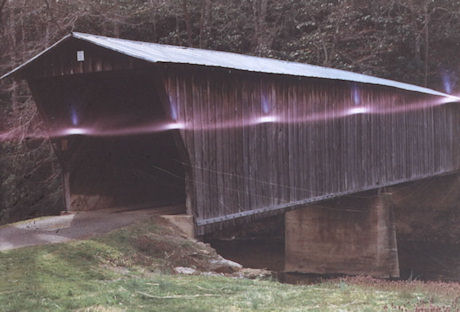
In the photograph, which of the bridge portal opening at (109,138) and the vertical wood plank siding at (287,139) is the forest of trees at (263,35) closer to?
the vertical wood plank siding at (287,139)

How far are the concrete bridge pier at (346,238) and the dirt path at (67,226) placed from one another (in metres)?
7.79

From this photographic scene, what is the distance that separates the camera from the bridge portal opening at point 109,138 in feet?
43.6

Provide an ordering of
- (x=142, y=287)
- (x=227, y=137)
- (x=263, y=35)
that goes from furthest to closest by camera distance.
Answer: (x=263, y=35) < (x=227, y=137) < (x=142, y=287)

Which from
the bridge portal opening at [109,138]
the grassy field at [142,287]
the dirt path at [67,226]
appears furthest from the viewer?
the bridge portal opening at [109,138]

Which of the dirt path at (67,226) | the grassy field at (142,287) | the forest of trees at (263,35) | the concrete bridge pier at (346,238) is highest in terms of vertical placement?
the forest of trees at (263,35)

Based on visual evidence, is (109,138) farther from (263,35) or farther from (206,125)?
(263,35)

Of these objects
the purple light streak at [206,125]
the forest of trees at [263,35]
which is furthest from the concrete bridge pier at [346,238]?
the forest of trees at [263,35]

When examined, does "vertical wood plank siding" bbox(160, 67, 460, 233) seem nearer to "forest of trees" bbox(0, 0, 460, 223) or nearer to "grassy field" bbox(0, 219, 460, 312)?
"grassy field" bbox(0, 219, 460, 312)

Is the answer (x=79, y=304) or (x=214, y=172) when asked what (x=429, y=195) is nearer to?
(x=214, y=172)

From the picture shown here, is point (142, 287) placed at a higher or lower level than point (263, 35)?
lower

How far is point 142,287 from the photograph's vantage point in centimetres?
768

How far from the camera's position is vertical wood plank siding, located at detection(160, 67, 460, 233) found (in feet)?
38.2

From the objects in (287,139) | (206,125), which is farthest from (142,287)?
(287,139)

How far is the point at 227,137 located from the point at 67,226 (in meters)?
3.75
